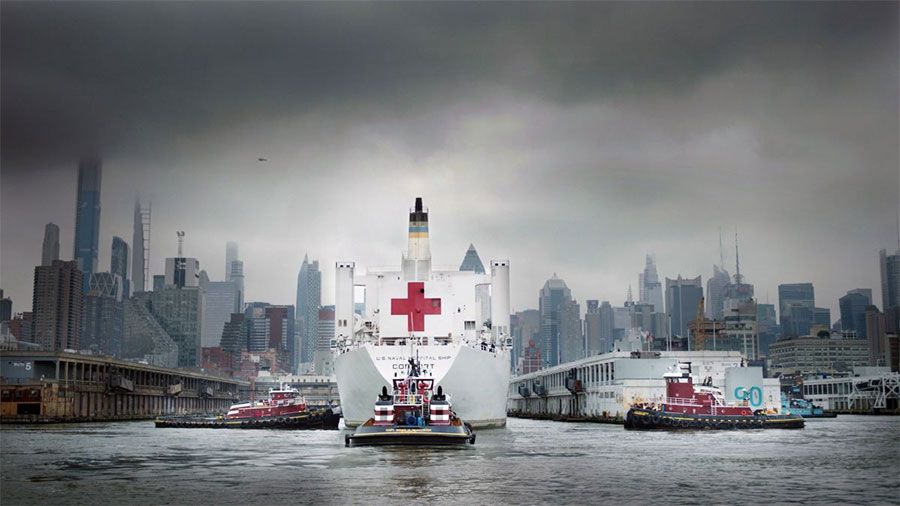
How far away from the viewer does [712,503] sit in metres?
30.4

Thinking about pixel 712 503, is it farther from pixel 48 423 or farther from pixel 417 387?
pixel 48 423

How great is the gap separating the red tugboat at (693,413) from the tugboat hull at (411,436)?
31.1 metres

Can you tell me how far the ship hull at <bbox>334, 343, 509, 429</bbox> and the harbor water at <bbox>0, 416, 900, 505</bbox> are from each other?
6.42 metres

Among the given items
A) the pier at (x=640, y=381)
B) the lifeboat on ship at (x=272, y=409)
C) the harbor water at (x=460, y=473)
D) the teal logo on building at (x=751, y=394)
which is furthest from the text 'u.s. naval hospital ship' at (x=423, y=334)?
the teal logo on building at (x=751, y=394)

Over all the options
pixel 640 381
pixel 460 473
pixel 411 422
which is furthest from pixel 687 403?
pixel 460 473

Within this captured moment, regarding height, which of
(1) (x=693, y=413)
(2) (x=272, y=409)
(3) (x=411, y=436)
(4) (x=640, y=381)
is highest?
(4) (x=640, y=381)

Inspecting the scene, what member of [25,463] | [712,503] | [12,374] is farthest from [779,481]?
[12,374]

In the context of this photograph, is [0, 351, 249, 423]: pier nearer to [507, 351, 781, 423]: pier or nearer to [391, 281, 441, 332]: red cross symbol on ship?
[391, 281, 441, 332]: red cross symbol on ship

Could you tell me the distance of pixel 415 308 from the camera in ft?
238

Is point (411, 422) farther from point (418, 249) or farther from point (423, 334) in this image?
point (418, 249)

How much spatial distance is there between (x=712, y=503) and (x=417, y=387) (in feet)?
92.1

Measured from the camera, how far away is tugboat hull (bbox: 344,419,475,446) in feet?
162

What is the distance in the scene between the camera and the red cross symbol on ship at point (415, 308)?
72125mm

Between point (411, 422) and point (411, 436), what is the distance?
1.54 meters
